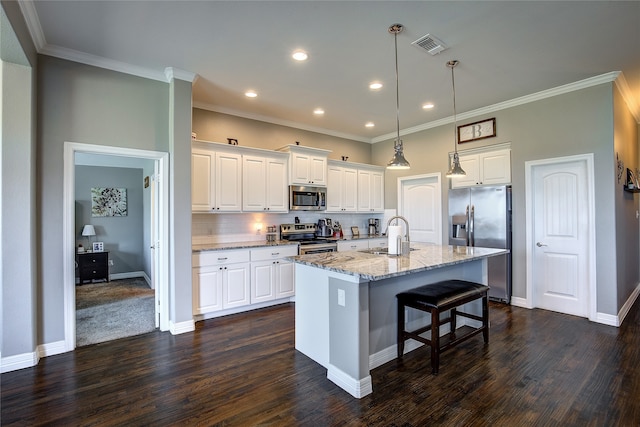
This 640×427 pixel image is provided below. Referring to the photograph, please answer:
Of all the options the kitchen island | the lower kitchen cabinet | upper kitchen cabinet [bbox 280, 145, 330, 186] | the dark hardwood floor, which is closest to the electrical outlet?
the kitchen island

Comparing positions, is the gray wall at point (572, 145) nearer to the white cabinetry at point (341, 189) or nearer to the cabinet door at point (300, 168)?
the white cabinetry at point (341, 189)

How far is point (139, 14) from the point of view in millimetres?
2539

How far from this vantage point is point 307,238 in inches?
214

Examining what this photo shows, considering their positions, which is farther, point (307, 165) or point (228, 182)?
point (307, 165)

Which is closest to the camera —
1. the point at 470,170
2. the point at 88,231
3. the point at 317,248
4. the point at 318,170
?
the point at 317,248

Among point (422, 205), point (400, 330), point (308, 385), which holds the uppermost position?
point (422, 205)

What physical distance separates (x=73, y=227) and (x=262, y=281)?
7.29 feet

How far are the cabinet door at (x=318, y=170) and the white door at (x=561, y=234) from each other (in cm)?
303

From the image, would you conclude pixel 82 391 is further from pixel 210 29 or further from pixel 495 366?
pixel 495 366

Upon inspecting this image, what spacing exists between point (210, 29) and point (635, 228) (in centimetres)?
641

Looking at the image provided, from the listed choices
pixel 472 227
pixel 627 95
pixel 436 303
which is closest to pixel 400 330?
pixel 436 303

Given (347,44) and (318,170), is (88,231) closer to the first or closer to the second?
(318,170)

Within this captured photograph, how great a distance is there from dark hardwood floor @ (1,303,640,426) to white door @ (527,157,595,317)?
718 mm

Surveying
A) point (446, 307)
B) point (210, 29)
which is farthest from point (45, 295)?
point (446, 307)
